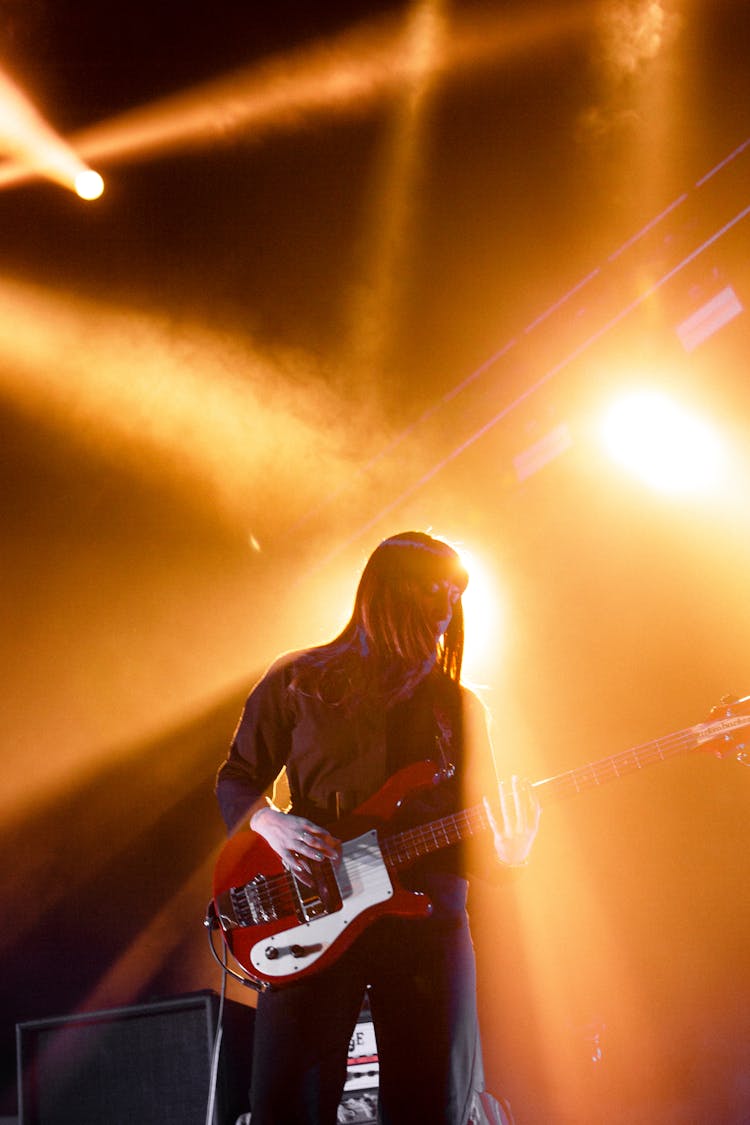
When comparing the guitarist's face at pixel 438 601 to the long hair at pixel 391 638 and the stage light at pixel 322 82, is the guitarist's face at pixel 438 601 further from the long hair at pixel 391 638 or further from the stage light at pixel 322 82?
the stage light at pixel 322 82

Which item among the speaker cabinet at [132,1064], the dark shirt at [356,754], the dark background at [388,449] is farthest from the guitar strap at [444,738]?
the dark background at [388,449]

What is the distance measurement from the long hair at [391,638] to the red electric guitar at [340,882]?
27 centimetres

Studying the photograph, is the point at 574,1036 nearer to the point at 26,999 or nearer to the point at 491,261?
the point at 26,999

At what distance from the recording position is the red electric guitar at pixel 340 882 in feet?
5.99

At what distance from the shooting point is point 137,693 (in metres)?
5.55

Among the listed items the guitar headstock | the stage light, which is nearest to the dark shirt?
the guitar headstock

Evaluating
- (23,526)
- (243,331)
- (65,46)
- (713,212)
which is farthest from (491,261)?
(23,526)

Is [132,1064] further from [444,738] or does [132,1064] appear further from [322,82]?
[322,82]

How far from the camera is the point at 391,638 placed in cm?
221

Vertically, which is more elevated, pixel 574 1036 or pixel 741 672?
pixel 741 672

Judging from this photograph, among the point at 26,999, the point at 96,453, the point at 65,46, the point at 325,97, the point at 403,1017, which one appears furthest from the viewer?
the point at 96,453

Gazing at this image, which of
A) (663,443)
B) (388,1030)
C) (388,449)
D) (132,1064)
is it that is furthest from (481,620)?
(388,1030)

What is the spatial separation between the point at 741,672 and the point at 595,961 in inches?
59.2

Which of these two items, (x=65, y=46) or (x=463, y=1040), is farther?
(x=65, y=46)
